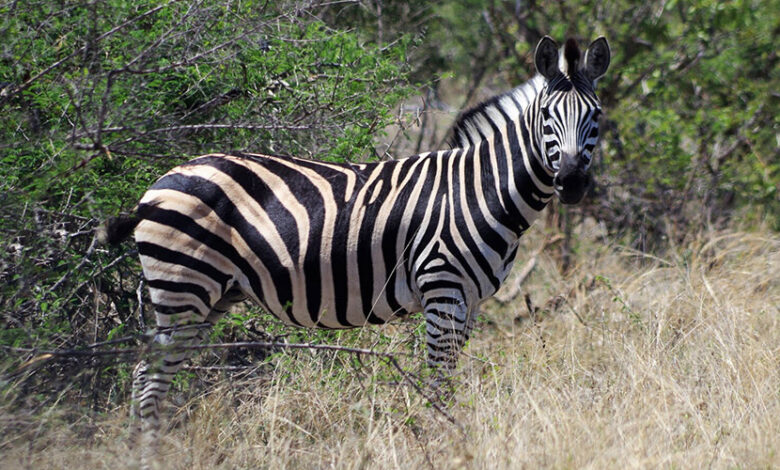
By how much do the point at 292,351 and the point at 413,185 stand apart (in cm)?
146

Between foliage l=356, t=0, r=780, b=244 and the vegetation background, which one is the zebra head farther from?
foliage l=356, t=0, r=780, b=244

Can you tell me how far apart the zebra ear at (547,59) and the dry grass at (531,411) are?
1711 mm

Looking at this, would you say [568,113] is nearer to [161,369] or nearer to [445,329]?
[445,329]

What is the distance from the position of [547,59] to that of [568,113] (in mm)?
430

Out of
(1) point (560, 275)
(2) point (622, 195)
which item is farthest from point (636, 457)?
(2) point (622, 195)

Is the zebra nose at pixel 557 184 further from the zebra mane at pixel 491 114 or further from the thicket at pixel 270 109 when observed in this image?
the thicket at pixel 270 109

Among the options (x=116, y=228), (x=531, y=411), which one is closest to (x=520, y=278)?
(x=531, y=411)

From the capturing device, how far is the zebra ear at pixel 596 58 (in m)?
5.09

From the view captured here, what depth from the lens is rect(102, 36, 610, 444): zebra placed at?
4.71 m

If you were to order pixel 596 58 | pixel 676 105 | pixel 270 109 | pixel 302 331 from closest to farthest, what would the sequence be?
pixel 596 58 → pixel 302 331 → pixel 270 109 → pixel 676 105

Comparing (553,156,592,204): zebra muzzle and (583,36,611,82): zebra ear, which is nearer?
(553,156,592,204): zebra muzzle

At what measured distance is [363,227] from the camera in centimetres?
499

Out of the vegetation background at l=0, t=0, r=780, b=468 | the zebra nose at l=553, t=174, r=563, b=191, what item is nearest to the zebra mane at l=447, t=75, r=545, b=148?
the zebra nose at l=553, t=174, r=563, b=191

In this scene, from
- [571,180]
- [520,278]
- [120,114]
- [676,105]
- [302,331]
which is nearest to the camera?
[120,114]
